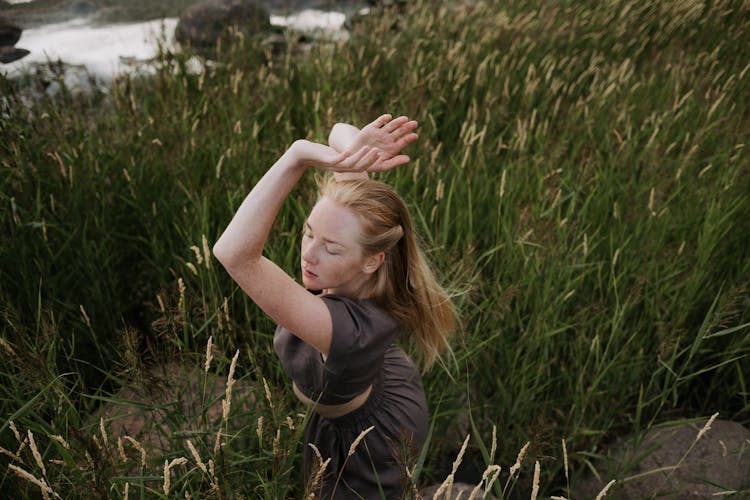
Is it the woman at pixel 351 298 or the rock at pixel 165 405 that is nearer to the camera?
the woman at pixel 351 298

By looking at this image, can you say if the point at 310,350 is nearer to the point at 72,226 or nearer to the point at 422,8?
the point at 72,226

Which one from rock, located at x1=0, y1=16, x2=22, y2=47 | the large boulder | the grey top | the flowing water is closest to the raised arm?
the grey top

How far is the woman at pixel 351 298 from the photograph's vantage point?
3.69 feet

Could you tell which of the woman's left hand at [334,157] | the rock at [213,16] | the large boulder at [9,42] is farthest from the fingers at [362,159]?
the rock at [213,16]

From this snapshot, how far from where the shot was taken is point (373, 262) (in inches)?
53.4

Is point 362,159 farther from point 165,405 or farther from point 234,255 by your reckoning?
point 165,405

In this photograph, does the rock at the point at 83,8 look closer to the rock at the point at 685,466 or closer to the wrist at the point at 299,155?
the wrist at the point at 299,155

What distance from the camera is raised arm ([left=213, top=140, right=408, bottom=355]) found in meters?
1.11

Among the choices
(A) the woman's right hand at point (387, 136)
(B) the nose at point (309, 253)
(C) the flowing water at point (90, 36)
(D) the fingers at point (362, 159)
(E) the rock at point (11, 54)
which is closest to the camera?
(D) the fingers at point (362, 159)

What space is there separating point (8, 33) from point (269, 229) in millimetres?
4383

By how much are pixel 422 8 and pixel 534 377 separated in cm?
367

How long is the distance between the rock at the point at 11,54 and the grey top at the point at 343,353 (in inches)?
137

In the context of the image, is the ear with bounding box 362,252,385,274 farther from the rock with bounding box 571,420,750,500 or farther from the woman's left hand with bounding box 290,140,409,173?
the rock with bounding box 571,420,750,500

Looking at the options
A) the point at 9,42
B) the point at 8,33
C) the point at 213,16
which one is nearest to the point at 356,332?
the point at 9,42
